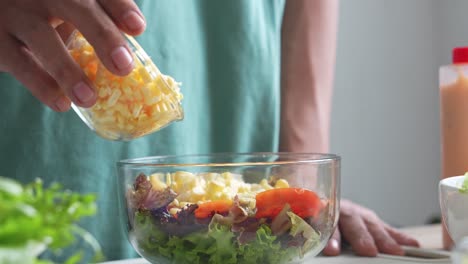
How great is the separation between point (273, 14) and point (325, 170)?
2.20 feet

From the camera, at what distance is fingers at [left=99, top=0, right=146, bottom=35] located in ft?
2.35

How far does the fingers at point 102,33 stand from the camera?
0.69 m

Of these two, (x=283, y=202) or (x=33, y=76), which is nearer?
(x=283, y=202)

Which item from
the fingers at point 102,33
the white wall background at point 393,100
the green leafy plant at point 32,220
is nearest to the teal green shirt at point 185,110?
the fingers at point 102,33

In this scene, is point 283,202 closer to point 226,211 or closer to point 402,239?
point 226,211

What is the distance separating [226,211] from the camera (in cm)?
69

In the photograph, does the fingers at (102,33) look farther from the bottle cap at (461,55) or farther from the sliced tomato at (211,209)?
the bottle cap at (461,55)

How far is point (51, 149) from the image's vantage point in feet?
3.74

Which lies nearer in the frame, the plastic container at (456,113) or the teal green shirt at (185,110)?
the plastic container at (456,113)

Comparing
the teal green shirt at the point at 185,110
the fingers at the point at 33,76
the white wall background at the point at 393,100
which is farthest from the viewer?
the white wall background at the point at 393,100

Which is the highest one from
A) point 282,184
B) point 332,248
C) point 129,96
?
point 129,96

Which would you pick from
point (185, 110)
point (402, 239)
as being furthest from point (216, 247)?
point (185, 110)

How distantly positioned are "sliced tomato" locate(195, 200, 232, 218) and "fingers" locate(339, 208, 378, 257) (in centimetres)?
32

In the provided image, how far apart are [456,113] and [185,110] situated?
1.72 ft
